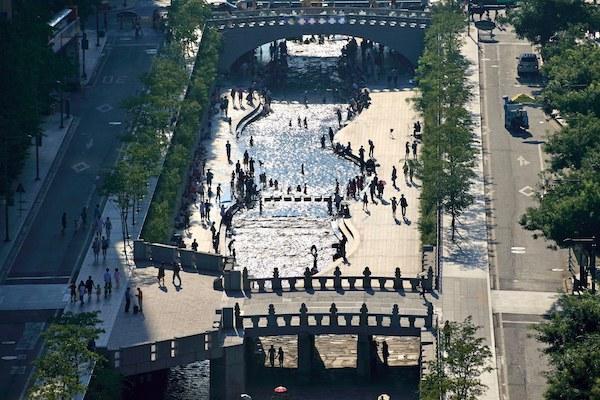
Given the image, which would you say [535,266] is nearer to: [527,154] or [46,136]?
[527,154]

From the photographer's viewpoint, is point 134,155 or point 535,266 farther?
point 134,155

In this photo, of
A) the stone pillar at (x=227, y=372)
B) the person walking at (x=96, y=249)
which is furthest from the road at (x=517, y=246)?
the person walking at (x=96, y=249)

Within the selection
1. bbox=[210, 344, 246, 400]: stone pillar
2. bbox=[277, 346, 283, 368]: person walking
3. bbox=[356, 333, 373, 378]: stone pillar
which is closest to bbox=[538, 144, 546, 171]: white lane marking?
bbox=[356, 333, 373, 378]: stone pillar

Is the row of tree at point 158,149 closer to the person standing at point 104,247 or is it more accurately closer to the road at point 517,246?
the person standing at point 104,247

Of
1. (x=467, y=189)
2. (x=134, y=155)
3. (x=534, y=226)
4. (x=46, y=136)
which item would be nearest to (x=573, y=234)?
(x=534, y=226)

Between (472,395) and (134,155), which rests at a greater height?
(134,155)

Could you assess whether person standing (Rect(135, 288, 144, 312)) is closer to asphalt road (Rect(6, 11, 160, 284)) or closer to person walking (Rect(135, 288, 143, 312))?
person walking (Rect(135, 288, 143, 312))

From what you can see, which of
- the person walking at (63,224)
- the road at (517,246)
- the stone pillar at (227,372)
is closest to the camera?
the road at (517,246)
